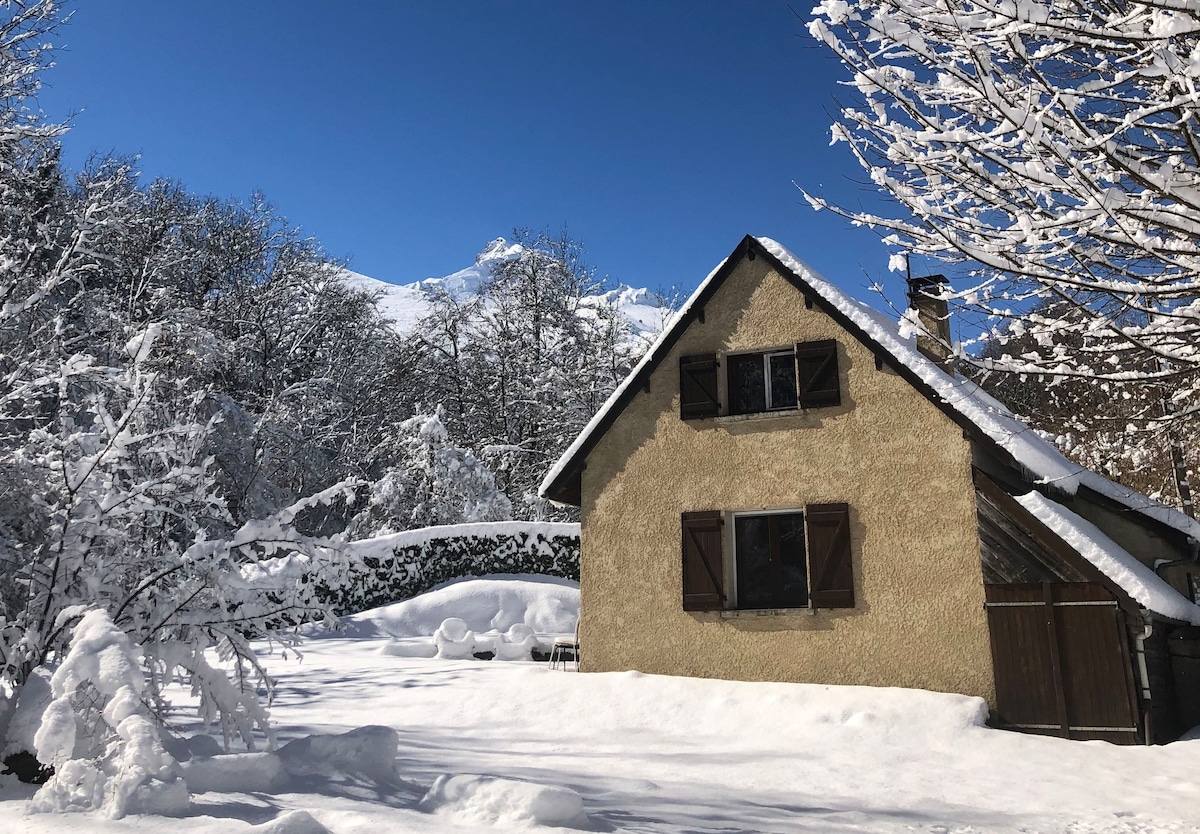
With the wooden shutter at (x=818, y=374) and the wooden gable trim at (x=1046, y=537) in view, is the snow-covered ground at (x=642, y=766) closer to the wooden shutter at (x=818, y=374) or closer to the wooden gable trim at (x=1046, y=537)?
the wooden gable trim at (x=1046, y=537)

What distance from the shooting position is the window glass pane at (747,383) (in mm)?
11078

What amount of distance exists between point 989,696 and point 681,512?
394 centimetres

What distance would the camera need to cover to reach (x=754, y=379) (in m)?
11.2

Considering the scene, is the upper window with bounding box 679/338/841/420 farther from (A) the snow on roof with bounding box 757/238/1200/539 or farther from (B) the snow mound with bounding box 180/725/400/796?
(B) the snow mound with bounding box 180/725/400/796

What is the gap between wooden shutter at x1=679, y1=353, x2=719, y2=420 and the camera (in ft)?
36.0

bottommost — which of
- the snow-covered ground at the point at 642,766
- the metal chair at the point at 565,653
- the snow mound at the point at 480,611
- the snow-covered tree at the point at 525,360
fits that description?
the snow-covered ground at the point at 642,766

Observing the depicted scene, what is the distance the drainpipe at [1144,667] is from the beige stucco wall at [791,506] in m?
1.39

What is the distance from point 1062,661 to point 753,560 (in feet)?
11.5

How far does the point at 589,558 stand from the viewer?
11.2 m

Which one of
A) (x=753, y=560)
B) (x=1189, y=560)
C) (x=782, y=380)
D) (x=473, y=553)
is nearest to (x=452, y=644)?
(x=473, y=553)

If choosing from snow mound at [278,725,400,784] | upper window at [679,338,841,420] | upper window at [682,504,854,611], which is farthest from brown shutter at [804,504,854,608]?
snow mound at [278,725,400,784]

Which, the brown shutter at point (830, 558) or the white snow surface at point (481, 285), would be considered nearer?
the brown shutter at point (830, 558)

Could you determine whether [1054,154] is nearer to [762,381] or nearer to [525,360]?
[762,381]

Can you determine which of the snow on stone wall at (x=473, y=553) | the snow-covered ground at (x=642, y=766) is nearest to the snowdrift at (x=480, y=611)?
the snow on stone wall at (x=473, y=553)
